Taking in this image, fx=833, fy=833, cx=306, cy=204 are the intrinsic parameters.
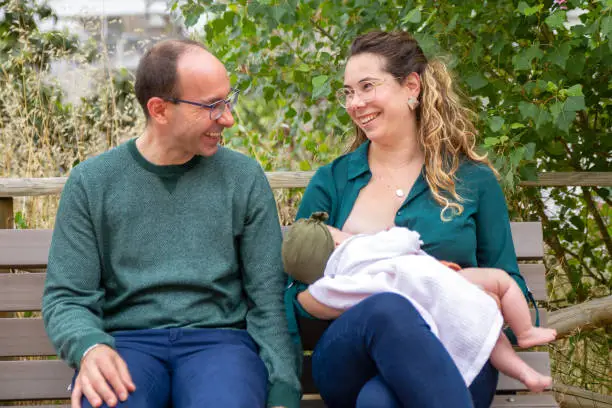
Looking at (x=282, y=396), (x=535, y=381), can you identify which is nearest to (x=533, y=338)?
(x=535, y=381)

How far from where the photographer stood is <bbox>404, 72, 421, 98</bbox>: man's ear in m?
2.75

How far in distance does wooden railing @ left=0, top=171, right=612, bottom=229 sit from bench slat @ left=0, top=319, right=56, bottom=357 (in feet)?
1.46

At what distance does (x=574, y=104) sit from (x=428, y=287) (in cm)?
107

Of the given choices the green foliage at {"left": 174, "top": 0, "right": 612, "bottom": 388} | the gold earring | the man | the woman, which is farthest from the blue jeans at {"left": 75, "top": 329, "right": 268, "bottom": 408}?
the green foliage at {"left": 174, "top": 0, "right": 612, "bottom": 388}

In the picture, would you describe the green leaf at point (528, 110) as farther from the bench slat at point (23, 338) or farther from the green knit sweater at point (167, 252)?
the green knit sweater at point (167, 252)

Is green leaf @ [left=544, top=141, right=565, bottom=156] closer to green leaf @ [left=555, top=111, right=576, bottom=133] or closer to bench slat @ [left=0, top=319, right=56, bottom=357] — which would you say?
green leaf @ [left=555, top=111, right=576, bottom=133]

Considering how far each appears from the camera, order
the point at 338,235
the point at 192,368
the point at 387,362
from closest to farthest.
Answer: the point at 387,362
the point at 192,368
the point at 338,235

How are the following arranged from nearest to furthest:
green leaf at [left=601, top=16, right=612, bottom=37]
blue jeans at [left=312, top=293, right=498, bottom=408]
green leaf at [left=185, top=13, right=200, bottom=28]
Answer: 1. blue jeans at [left=312, top=293, right=498, bottom=408]
2. green leaf at [left=601, top=16, right=612, bottom=37]
3. green leaf at [left=185, top=13, right=200, bottom=28]

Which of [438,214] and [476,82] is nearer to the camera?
[438,214]

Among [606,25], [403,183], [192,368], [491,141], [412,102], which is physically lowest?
[192,368]

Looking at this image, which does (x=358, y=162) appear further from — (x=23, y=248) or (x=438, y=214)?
(x=23, y=248)

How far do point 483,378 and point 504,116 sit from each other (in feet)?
4.02

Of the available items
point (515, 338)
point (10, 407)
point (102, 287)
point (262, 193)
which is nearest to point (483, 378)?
point (515, 338)

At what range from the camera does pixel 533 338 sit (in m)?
2.37
